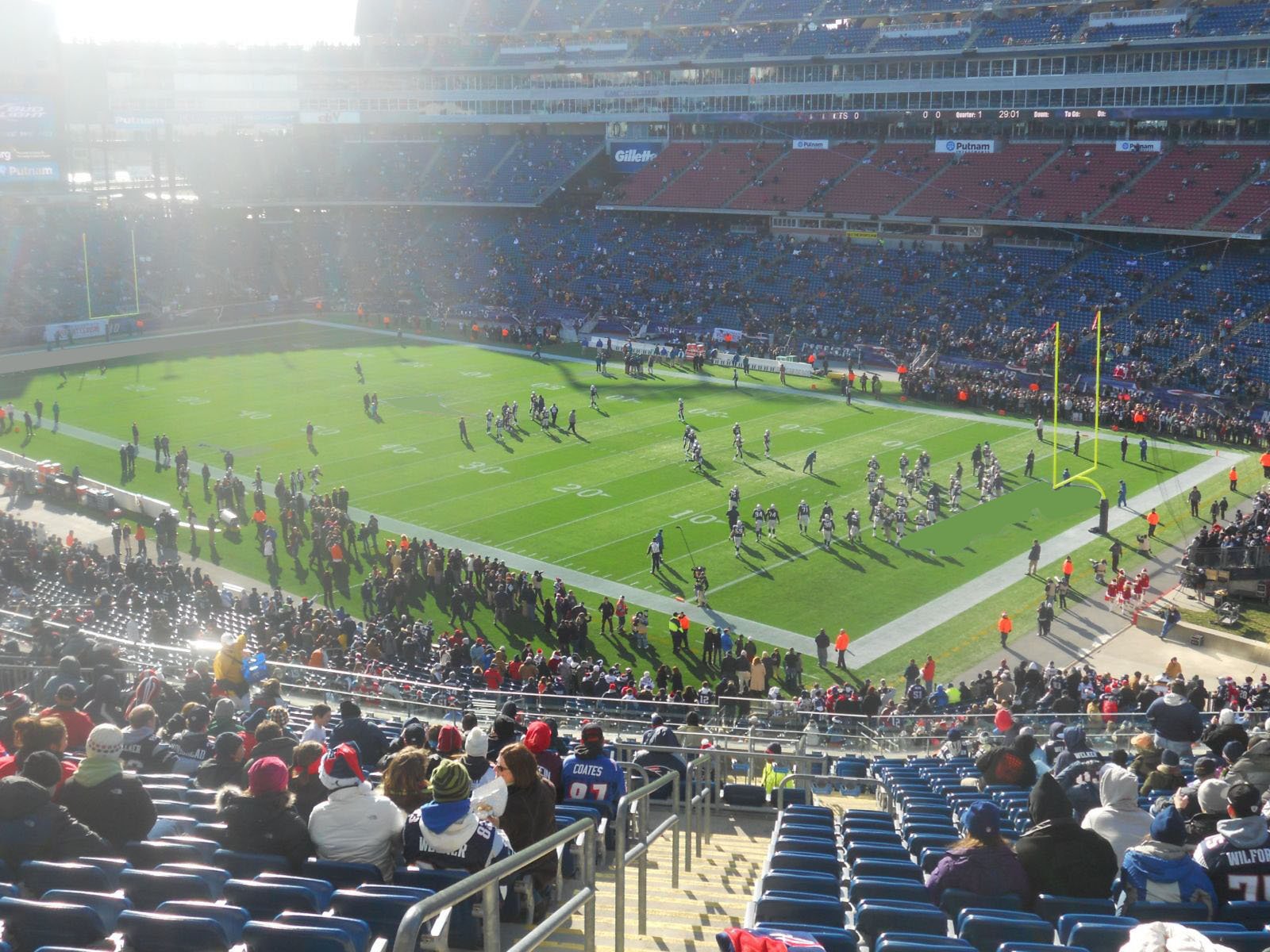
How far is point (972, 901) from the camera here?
6406 mm

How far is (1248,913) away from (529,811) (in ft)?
11.9

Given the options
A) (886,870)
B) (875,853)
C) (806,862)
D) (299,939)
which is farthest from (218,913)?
(875,853)

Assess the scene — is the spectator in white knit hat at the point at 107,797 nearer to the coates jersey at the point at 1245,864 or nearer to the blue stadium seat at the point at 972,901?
the blue stadium seat at the point at 972,901

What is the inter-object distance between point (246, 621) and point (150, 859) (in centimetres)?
1804

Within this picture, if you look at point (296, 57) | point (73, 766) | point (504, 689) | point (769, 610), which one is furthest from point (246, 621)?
point (296, 57)

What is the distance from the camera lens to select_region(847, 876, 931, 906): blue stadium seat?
21.5 feet

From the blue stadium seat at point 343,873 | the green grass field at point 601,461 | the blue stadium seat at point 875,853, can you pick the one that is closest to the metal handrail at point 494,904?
the blue stadium seat at point 343,873

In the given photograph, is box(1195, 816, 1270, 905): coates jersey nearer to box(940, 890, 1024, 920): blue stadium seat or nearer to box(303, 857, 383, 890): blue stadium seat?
box(940, 890, 1024, 920): blue stadium seat

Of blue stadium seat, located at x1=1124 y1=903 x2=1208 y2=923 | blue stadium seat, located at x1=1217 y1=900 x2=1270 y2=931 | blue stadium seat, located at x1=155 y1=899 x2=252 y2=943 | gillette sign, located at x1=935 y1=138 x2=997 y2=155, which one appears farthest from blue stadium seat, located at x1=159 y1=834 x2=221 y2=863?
gillette sign, located at x1=935 y1=138 x2=997 y2=155

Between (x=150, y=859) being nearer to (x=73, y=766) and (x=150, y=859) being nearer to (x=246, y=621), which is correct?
(x=73, y=766)

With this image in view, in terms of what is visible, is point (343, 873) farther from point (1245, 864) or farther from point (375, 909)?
point (1245, 864)

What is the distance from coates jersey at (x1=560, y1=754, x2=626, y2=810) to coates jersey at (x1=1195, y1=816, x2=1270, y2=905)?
352cm

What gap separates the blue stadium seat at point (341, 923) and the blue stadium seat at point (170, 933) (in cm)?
26

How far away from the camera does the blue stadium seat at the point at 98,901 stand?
5223 mm
